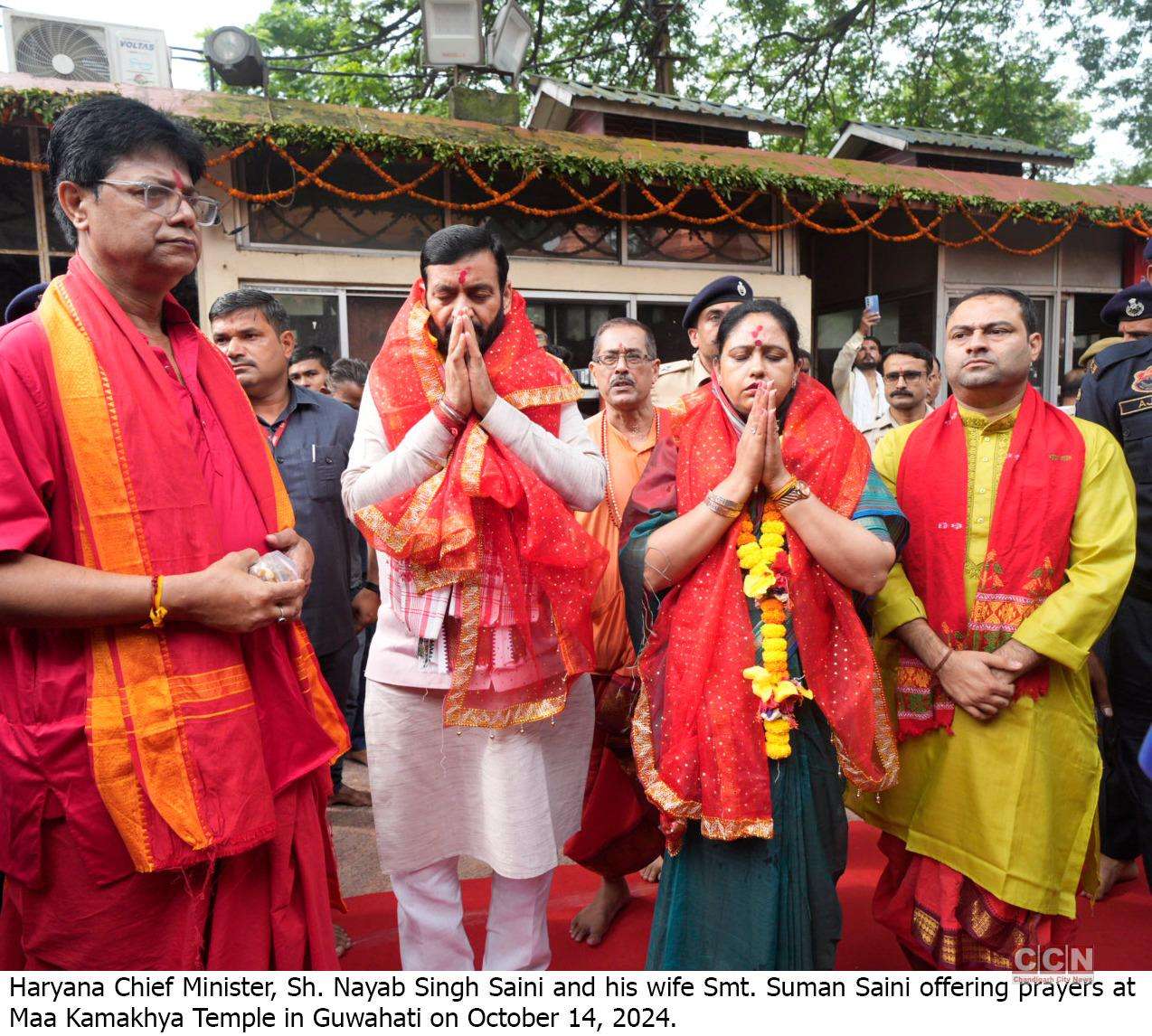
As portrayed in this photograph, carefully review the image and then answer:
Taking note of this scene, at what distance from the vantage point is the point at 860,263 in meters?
10.1

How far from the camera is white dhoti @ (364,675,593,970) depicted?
82.7 inches

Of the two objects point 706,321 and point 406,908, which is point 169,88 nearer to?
point 706,321

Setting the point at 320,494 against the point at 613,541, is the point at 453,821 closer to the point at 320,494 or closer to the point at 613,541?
the point at 613,541

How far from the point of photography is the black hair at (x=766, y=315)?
6.91 ft

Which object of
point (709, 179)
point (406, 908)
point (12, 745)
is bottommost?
point (406, 908)

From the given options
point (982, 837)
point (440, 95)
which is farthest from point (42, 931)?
point (440, 95)

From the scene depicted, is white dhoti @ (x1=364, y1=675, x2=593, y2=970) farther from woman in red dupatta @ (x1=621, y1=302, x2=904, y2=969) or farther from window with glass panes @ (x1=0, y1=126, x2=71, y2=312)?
window with glass panes @ (x1=0, y1=126, x2=71, y2=312)

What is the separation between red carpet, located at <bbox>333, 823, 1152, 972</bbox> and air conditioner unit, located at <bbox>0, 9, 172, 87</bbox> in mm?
6018

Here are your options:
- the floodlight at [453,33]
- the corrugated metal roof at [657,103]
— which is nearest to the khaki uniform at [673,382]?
the floodlight at [453,33]

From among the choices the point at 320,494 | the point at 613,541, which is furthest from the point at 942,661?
the point at 320,494

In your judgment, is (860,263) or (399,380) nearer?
(399,380)

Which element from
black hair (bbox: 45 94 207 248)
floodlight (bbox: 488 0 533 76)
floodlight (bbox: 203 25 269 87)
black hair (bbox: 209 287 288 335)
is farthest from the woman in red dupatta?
floodlight (bbox: 488 0 533 76)
